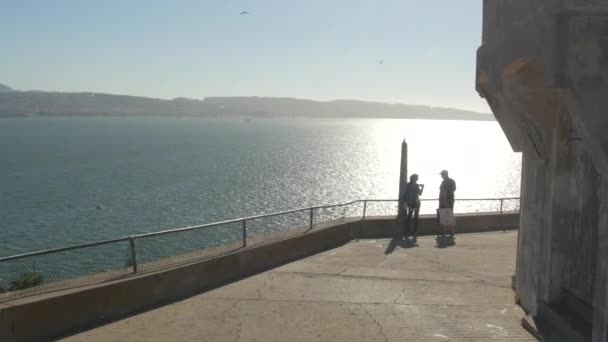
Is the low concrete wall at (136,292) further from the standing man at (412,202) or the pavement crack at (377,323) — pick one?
the pavement crack at (377,323)

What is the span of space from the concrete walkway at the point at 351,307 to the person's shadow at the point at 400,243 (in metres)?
0.99

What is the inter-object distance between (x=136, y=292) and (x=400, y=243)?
22.1 feet

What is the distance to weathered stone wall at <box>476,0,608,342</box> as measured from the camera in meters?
4.50

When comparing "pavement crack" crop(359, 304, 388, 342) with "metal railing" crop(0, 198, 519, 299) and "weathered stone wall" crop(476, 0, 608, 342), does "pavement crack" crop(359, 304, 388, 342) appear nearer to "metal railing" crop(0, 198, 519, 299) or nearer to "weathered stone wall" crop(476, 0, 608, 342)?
"weathered stone wall" crop(476, 0, 608, 342)

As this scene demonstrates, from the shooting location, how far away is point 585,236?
5.67 m

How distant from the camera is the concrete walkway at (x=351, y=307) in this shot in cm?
698

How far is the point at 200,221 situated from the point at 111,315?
115 ft

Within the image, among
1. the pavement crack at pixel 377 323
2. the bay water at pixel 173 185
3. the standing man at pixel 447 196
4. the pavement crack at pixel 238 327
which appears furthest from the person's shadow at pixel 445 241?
the bay water at pixel 173 185

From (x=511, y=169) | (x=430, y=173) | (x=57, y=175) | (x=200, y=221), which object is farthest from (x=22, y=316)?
(x=511, y=169)

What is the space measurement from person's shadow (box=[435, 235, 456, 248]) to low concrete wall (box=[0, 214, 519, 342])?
241cm

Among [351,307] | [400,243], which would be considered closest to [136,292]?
[351,307]

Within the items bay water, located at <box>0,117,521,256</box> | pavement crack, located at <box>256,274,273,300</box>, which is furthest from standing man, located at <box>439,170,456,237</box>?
bay water, located at <box>0,117,521,256</box>

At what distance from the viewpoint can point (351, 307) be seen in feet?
26.2

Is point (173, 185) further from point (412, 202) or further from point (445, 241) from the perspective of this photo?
point (445, 241)
